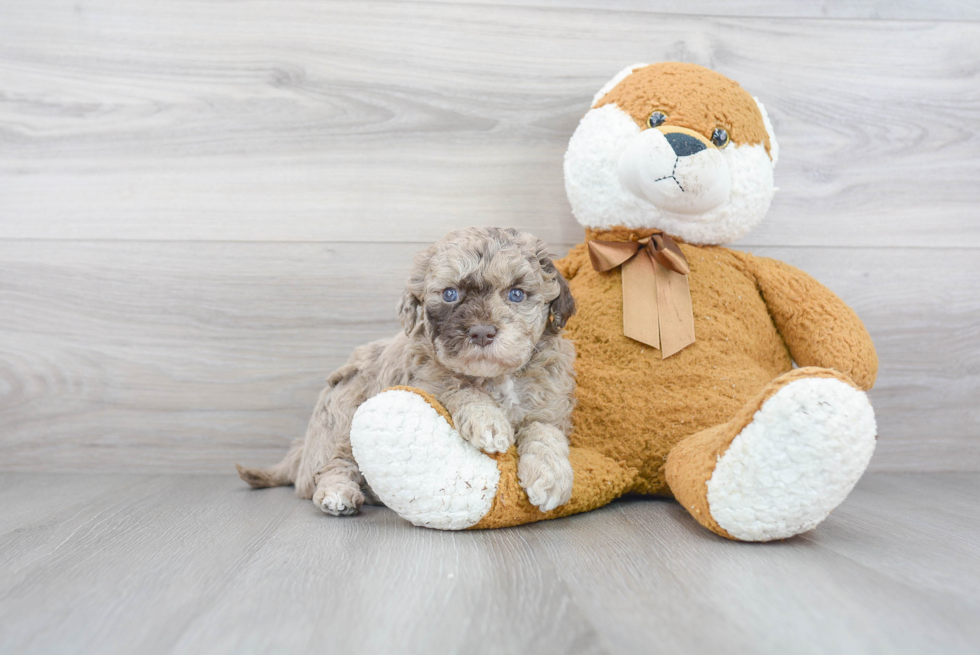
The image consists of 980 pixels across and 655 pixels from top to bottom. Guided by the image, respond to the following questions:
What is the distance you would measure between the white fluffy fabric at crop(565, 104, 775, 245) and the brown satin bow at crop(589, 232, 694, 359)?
0.13 ft

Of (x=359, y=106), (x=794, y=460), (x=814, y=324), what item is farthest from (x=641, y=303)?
(x=359, y=106)

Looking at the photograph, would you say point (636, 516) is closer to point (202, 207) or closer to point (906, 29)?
point (202, 207)

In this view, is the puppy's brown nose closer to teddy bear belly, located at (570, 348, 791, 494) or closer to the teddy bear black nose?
teddy bear belly, located at (570, 348, 791, 494)

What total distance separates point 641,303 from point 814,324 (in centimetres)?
30

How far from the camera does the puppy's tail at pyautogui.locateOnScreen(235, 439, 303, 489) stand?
1382 mm

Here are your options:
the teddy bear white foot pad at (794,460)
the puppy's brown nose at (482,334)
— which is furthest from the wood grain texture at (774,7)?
the teddy bear white foot pad at (794,460)

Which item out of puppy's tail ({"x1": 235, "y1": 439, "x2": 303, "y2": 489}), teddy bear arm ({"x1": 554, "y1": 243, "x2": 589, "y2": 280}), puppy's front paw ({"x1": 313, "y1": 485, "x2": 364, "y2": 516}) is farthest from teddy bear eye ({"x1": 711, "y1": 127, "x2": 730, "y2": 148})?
puppy's tail ({"x1": 235, "y1": 439, "x2": 303, "y2": 489})

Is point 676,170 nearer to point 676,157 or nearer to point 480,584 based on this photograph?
point 676,157

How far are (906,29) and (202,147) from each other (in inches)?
61.9

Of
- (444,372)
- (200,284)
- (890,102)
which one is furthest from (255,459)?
(890,102)

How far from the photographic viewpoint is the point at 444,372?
3.57 feet

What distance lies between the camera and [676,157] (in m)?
1.13

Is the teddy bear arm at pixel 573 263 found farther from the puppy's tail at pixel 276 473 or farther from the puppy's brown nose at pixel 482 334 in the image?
the puppy's tail at pixel 276 473

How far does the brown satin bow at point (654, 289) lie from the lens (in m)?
1.18
